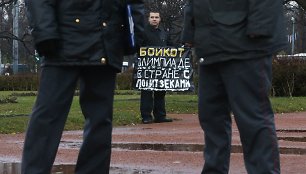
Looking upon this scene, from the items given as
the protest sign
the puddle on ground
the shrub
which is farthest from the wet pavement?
the shrub

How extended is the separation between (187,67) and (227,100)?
10.1 meters

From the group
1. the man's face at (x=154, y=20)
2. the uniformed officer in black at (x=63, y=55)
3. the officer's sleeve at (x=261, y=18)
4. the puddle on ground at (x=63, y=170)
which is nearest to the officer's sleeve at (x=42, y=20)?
the uniformed officer in black at (x=63, y=55)

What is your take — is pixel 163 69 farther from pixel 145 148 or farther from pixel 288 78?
pixel 288 78

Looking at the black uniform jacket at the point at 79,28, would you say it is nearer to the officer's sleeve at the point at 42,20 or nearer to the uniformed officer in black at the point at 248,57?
the officer's sleeve at the point at 42,20

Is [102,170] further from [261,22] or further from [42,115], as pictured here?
[261,22]

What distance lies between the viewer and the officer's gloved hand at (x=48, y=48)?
16.6 ft

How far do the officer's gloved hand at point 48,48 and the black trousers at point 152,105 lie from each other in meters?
8.40

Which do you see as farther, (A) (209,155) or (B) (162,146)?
(B) (162,146)

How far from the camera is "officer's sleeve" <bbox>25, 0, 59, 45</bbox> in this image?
5.00 m

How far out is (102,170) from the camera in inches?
218

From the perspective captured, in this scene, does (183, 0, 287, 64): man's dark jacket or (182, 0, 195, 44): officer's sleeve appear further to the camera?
(182, 0, 195, 44): officer's sleeve

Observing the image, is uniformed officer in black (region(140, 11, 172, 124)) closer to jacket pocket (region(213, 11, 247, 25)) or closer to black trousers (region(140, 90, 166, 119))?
black trousers (region(140, 90, 166, 119))

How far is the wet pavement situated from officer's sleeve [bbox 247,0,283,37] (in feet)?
7.43

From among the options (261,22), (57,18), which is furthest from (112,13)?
(261,22)
